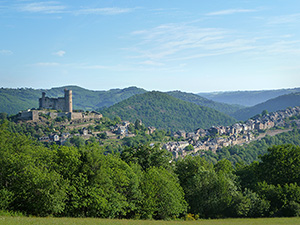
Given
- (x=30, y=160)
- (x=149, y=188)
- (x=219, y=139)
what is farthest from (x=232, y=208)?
(x=219, y=139)

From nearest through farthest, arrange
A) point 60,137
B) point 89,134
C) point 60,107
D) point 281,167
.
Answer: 1. point 281,167
2. point 60,137
3. point 89,134
4. point 60,107

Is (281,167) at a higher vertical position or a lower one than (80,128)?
higher

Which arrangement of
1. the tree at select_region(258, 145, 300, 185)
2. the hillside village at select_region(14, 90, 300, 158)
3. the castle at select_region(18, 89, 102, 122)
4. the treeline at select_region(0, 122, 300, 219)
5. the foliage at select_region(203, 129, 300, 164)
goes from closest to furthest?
the treeline at select_region(0, 122, 300, 219), the tree at select_region(258, 145, 300, 185), the hillside village at select_region(14, 90, 300, 158), the foliage at select_region(203, 129, 300, 164), the castle at select_region(18, 89, 102, 122)

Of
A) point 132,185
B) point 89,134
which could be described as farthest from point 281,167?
point 89,134

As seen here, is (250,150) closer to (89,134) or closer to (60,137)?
(89,134)

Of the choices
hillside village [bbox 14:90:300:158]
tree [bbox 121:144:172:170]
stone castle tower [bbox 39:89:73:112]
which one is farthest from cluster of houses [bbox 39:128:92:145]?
tree [bbox 121:144:172:170]

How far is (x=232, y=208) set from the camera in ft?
127

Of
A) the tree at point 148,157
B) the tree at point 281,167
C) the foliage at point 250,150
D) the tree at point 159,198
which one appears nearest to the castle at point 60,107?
the foliage at point 250,150

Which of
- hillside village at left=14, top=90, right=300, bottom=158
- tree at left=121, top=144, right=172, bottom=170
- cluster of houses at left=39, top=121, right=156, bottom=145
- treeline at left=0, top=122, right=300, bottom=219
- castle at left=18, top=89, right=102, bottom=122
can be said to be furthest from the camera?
castle at left=18, top=89, right=102, bottom=122

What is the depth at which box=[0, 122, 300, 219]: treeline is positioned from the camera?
28047 millimetres

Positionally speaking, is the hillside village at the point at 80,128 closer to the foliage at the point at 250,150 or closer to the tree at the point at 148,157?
the foliage at the point at 250,150

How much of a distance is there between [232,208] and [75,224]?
Result: 21761 millimetres

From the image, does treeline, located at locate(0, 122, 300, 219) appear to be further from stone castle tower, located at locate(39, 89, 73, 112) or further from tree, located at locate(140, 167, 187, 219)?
stone castle tower, located at locate(39, 89, 73, 112)

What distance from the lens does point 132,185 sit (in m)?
33.8
